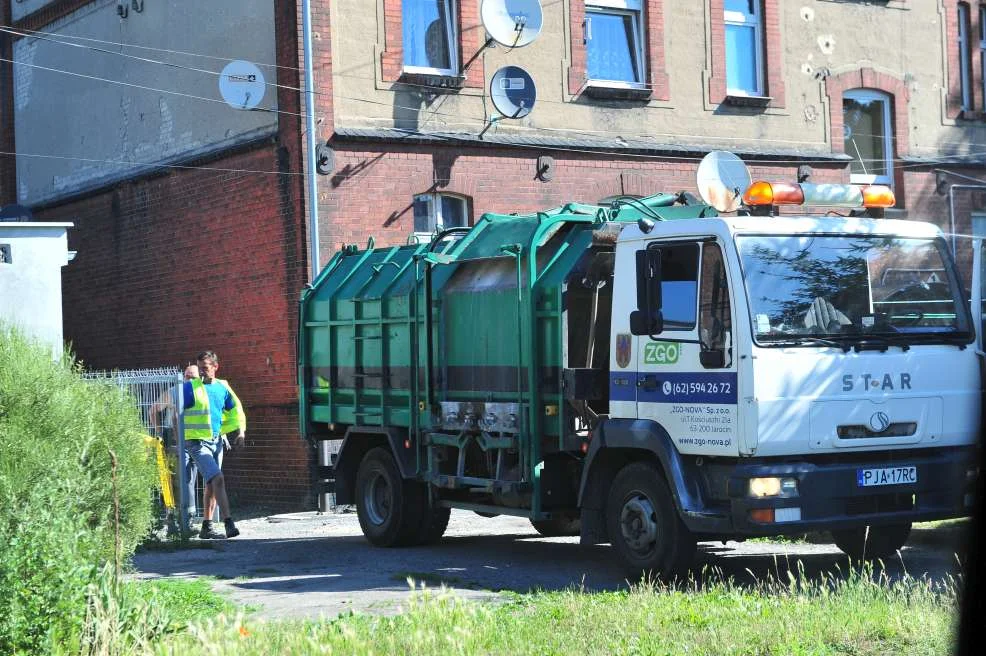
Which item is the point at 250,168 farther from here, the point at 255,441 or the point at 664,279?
the point at 664,279

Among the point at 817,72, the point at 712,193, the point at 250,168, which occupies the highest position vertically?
the point at 817,72

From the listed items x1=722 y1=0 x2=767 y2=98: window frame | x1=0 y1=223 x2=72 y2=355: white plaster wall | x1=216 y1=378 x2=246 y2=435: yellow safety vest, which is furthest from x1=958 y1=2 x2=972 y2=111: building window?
x1=0 y1=223 x2=72 y2=355: white plaster wall

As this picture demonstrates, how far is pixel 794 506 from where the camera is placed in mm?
9062

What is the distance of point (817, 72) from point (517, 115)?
577 cm

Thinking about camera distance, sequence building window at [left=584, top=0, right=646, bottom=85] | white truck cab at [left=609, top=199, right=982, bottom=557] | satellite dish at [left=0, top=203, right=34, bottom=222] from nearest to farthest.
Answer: white truck cab at [left=609, top=199, right=982, bottom=557], building window at [left=584, top=0, right=646, bottom=85], satellite dish at [left=0, top=203, right=34, bottom=222]

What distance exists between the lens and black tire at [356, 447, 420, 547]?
42.0 ft

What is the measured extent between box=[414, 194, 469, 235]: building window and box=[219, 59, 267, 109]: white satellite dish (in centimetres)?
236

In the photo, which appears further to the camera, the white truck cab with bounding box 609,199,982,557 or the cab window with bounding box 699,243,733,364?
the cab window with bounding box 699,243,733,364

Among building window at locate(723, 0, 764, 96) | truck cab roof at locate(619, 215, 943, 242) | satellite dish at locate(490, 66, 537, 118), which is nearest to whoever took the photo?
truck cab roof at locate(619, 215, 943, 242)

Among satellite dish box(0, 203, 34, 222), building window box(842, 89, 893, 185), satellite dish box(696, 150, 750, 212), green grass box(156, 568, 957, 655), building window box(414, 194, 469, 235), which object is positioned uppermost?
building window box(842, 89, 893, 185)

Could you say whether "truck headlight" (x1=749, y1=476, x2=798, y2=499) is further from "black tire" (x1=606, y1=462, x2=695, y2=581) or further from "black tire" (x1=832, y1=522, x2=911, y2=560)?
"black tire" (x1=832, y1=522, x2=911, y2=560)

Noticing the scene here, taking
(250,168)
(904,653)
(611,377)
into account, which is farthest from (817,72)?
(904,653)

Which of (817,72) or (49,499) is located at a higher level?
(817,72)

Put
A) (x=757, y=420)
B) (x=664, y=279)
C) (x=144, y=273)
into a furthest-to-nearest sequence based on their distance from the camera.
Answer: (x=144, y=273) → (x=664, y=279) → (x=757, y=420)
